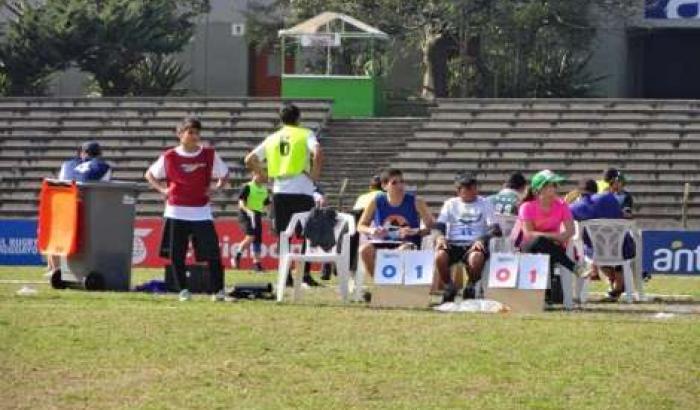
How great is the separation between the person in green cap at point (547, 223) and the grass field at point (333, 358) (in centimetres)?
225

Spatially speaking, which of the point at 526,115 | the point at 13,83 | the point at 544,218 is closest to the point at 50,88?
the point at 13,83

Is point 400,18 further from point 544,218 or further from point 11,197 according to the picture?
point 544,218

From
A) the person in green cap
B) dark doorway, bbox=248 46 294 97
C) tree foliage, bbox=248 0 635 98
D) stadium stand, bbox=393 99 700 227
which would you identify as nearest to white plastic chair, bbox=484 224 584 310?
the person in green cap

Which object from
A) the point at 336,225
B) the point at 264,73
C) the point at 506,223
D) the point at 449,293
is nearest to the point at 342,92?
the point at 264,73

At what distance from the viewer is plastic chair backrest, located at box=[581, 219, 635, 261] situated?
2108 centimetres

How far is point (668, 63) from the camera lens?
50.5 meters

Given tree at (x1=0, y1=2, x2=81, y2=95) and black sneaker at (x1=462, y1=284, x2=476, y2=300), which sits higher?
tree at (x1=0, y1=2, x2=81, y2=95)

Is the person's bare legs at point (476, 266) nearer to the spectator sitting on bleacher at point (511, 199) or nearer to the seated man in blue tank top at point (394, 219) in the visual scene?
the seated man in blue tank top at point (394, 219)

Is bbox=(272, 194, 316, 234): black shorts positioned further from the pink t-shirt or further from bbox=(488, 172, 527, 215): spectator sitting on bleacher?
bbox=(488, 172, 527, 215): spectator sitting on bleacher

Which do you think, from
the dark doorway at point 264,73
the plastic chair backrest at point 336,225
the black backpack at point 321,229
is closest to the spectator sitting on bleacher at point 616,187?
the plastic chair backrest at point 336,225

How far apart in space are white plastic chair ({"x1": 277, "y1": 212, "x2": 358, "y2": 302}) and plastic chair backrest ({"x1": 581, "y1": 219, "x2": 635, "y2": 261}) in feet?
11.9

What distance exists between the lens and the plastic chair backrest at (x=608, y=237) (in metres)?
21.1

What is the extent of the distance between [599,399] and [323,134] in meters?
31.3

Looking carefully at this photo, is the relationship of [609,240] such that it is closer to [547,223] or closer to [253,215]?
[547,223]
